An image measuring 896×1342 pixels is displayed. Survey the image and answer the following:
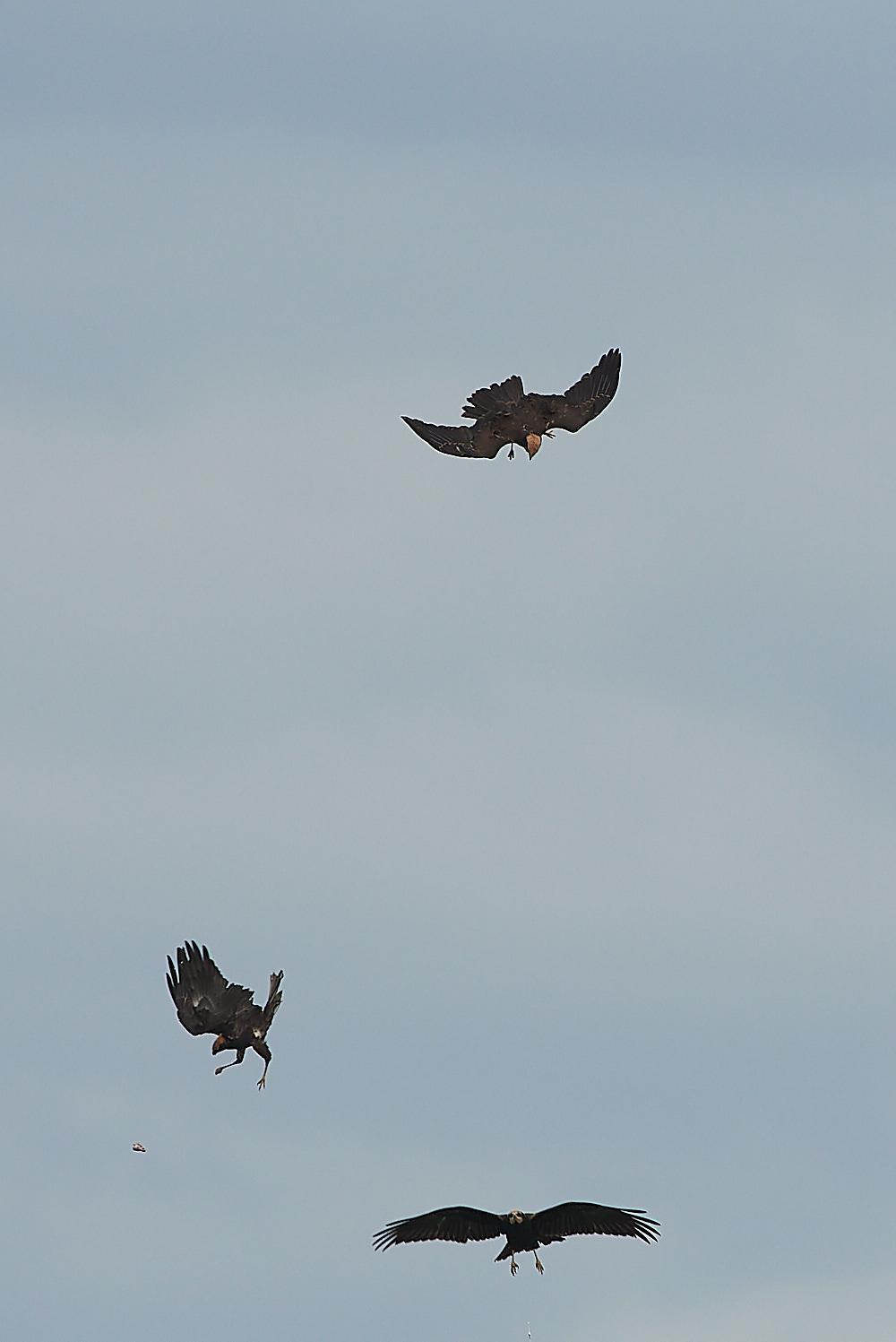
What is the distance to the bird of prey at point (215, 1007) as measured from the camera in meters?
79.9

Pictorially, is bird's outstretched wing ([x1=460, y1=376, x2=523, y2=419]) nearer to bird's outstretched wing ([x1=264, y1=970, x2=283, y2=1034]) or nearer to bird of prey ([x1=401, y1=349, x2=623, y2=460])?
bird of prey ([x1=401, y1=349, x2=623, y2=460])

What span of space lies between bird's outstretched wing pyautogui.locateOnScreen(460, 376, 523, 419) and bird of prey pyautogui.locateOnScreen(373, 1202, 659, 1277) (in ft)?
76.1

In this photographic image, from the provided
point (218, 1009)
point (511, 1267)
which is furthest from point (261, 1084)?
point (511, 1267)

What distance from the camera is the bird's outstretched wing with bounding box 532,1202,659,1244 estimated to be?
7769cm

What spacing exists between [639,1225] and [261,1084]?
1028 centimetres

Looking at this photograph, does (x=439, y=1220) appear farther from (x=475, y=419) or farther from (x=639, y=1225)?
(x=475, y=419)

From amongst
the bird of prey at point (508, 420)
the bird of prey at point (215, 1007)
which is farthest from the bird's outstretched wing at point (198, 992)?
the bird of prey at point (508, 420)

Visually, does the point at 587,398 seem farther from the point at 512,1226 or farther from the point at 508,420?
the point at 512,1226

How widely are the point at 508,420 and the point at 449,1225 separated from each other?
2338cm

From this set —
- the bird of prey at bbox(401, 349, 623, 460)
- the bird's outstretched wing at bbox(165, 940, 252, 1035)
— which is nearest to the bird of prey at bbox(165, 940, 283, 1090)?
the bird's outstretched wing at bbox(165, 940, 252, 1035)

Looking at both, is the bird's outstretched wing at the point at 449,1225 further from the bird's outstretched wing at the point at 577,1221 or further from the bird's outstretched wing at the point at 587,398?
the bird's outstretched wing at the point at 587,398

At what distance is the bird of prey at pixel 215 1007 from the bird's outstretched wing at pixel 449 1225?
5.40m

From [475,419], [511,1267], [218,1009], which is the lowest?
[511,1267]

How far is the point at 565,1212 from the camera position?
3078 inches
